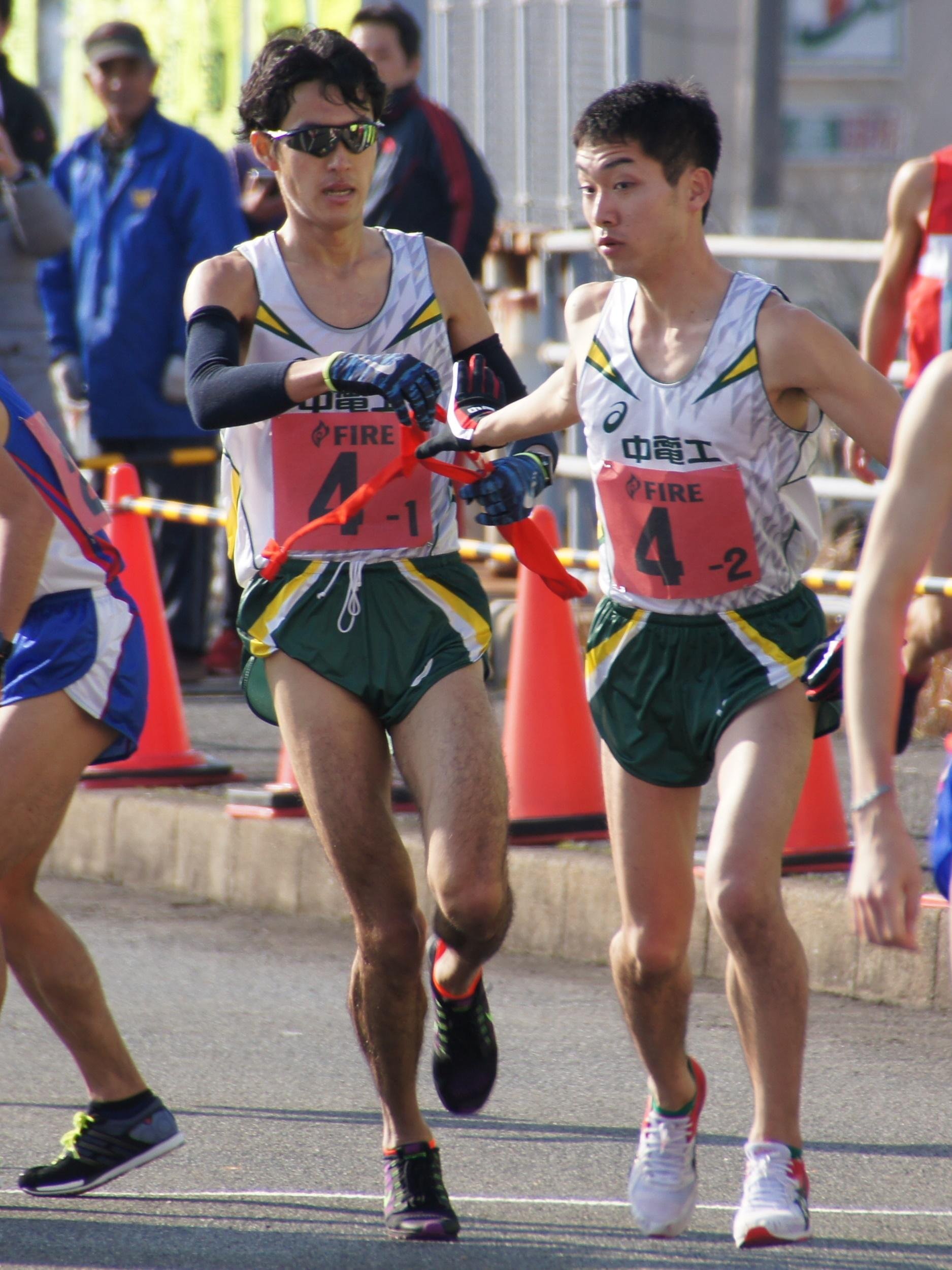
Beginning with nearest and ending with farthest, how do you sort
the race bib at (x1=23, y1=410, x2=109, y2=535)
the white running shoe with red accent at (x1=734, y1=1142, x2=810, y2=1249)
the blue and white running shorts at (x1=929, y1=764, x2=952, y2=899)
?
1. the blue and white running shorts at (x1=929, y1=764, x2=952, y2=899)
2. the white running shoe with red accent at (x1=734, y1=1142, x2=810, y2=1249)
3. the race bib at (x1=23, y1=410, x2=109, y2=535)

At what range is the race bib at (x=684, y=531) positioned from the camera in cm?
407

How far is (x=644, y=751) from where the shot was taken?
4.14m

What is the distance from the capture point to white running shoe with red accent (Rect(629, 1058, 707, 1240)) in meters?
4.09

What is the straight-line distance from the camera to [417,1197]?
163 inches

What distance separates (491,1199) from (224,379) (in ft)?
5.53

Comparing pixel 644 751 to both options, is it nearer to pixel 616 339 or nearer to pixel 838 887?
pixel 616 339

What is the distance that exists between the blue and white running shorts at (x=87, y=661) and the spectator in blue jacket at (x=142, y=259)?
457cm

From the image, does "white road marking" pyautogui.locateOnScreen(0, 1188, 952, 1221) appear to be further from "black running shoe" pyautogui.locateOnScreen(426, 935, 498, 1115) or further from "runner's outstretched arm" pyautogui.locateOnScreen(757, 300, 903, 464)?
"runner's outstretched arm" pyautogui.locateOnScreen(757, 300, 903, 464)

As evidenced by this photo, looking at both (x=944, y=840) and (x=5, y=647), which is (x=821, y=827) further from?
(x=944, y=840)

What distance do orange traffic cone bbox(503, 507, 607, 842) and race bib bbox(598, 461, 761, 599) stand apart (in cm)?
276

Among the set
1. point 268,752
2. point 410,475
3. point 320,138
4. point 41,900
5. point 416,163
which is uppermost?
point 320,138

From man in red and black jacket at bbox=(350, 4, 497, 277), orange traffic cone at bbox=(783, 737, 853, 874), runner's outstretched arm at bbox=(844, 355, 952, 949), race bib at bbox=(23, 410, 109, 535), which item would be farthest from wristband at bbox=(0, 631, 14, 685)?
man in red and black jacket at bbox=(350, 4, 497, 277)

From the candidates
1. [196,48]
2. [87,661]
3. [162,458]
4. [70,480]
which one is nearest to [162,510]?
[162,458]

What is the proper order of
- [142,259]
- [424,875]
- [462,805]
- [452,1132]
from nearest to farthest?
[462,805] → [452,1132] → [424,875] → [142,259]
